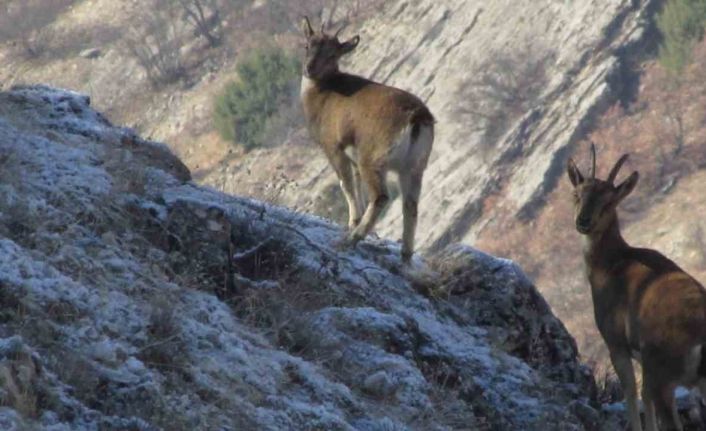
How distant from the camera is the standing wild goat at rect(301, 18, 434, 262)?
35.5 feet

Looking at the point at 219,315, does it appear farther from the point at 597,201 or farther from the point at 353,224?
the point at 597,201

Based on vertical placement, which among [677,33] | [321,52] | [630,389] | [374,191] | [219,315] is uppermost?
[321,52]

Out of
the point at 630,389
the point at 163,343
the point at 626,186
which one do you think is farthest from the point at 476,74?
the point at 163,343

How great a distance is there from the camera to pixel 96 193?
8500mm

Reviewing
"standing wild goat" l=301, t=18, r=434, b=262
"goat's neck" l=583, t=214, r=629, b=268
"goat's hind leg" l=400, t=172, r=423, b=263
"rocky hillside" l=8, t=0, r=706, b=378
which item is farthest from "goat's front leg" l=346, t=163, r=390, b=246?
"rocky hillside" l=8, t=0, r=706, b=378

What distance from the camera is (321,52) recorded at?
41.5 ft

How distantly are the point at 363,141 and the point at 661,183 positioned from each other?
36.8 meters

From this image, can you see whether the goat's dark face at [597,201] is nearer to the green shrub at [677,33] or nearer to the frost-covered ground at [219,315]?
the frost-covered ground at [219,315]

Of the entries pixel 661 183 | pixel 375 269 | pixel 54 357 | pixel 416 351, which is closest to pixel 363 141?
pixel 375 269

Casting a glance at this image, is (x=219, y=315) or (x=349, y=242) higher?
(x=219, y=315)

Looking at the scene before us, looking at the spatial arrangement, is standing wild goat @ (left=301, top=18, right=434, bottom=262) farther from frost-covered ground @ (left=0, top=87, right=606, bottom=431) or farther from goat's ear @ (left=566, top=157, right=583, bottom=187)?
goat's ear @ (left=566, top=157, right=583, bottom=187)

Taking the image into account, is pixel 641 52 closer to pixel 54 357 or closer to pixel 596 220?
pixel 596 220

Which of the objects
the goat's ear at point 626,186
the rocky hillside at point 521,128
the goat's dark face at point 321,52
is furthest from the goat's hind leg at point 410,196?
the rocky hillside at point 521,128

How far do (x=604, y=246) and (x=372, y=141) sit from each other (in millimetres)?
2043
